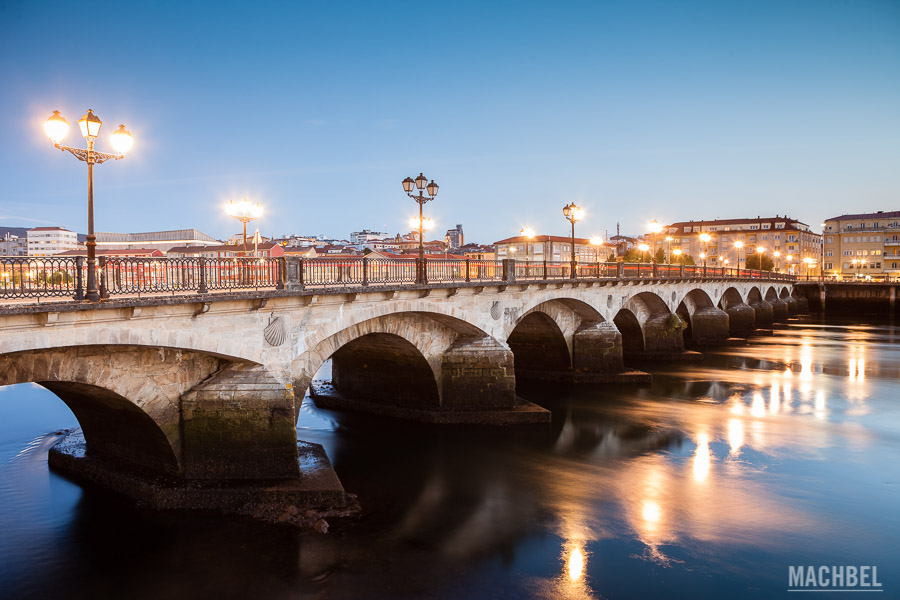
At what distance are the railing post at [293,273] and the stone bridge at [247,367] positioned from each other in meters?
0.20

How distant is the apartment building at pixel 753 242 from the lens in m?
106

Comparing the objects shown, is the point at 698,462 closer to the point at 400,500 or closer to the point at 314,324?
the point at 400,500

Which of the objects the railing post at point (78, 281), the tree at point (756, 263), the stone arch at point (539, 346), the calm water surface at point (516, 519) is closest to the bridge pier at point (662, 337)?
the stone arch at point (539, 346)

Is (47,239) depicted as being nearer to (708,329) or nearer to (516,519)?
(708,329)

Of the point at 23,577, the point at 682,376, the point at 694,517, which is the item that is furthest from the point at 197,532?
the point at 682,376

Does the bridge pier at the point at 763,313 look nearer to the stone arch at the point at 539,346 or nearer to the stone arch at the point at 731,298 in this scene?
the stone arch at the point at 731,298

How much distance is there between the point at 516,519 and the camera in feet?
40.7

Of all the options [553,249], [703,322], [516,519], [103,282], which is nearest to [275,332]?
[103,282]

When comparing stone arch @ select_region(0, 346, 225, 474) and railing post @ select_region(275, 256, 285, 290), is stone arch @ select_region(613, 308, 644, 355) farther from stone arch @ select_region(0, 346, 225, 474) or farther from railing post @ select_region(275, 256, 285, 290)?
stone arch @ select_region(0, 346, 225, 474)

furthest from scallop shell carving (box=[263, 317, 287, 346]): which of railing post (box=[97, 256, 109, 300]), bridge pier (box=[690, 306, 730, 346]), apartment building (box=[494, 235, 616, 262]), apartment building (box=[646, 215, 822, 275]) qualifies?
apartment building (box=[646, 215, 822, 275])

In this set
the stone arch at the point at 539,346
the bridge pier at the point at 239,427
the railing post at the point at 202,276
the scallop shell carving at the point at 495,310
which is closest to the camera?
the railing post at the point at 202,276

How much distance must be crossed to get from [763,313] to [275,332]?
173 ft

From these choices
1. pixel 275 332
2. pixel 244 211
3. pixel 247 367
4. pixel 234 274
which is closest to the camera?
pixel 247 367

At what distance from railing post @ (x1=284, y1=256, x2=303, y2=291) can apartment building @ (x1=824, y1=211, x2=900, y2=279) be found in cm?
11172
